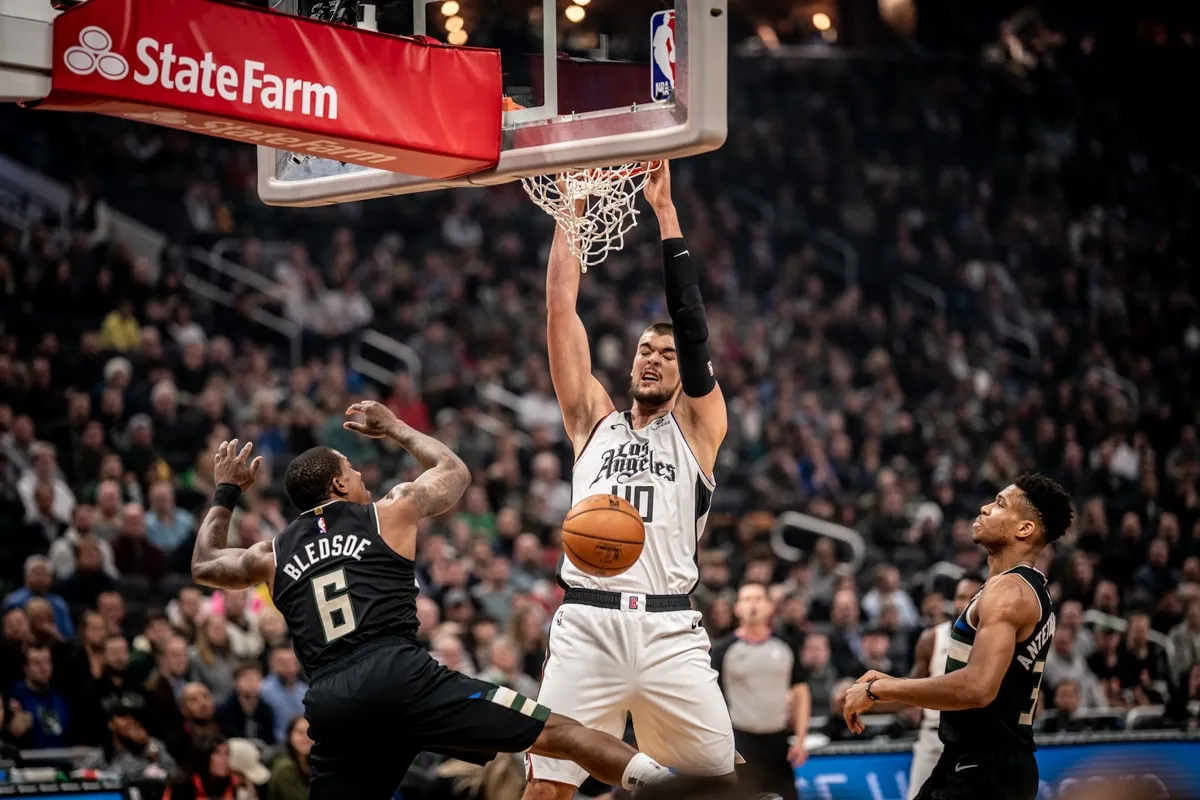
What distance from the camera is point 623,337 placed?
1655 centimetres

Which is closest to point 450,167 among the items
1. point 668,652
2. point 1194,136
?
point 668,652

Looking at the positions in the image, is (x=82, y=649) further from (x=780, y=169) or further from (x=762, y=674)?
(x=780, y=169)

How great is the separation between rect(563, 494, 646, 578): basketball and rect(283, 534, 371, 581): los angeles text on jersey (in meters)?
0.83

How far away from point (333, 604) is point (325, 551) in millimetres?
226

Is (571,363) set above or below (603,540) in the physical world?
above

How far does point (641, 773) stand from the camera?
17.7 ft

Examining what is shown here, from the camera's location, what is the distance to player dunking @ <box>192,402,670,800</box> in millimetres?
5500

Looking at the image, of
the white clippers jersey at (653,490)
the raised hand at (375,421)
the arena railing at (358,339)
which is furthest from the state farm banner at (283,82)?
the arena railing at (358,339)

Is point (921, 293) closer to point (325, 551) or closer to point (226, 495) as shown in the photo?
point (226, 495)

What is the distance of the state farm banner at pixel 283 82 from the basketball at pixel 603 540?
157cm

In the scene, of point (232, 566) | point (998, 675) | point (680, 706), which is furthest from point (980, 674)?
point (232, 566)

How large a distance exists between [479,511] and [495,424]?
192 cm

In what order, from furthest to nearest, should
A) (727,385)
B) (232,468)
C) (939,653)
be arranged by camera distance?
(727,385)
(939,653)
(232,468)

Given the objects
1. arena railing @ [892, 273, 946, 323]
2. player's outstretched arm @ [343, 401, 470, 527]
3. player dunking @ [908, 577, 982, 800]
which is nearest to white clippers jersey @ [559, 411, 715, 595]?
player's outstretched arm @ [343, 401, 470, 527]
